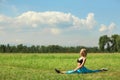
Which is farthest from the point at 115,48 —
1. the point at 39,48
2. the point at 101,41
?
the point at 39,48

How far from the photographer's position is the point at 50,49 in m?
120

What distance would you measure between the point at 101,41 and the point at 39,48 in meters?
26.1

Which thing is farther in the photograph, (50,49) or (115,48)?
(115,48)

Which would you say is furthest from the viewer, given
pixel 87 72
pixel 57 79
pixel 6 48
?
pixel 6 48

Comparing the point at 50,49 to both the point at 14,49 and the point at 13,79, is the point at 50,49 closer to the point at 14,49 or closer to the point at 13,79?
the point at 14,49

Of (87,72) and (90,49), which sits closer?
(87,72)

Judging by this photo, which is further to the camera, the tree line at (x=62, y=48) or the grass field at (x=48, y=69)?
the tree line at (x=62, y=48)

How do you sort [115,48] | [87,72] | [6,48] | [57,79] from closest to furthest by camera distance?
[57,79] → [87,72] → [6,48] → [115,48]

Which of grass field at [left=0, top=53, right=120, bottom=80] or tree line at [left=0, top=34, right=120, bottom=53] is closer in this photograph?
grass field at [left=0, top=53, right=120, bottom=80]

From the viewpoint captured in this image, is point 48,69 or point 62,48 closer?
point 48,69

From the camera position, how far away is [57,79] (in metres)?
13.3

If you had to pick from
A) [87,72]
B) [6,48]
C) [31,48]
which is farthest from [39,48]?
[87,72]

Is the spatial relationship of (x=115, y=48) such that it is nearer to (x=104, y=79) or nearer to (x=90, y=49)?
(x=90, y=49)

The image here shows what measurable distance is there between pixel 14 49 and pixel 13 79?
10675cm
